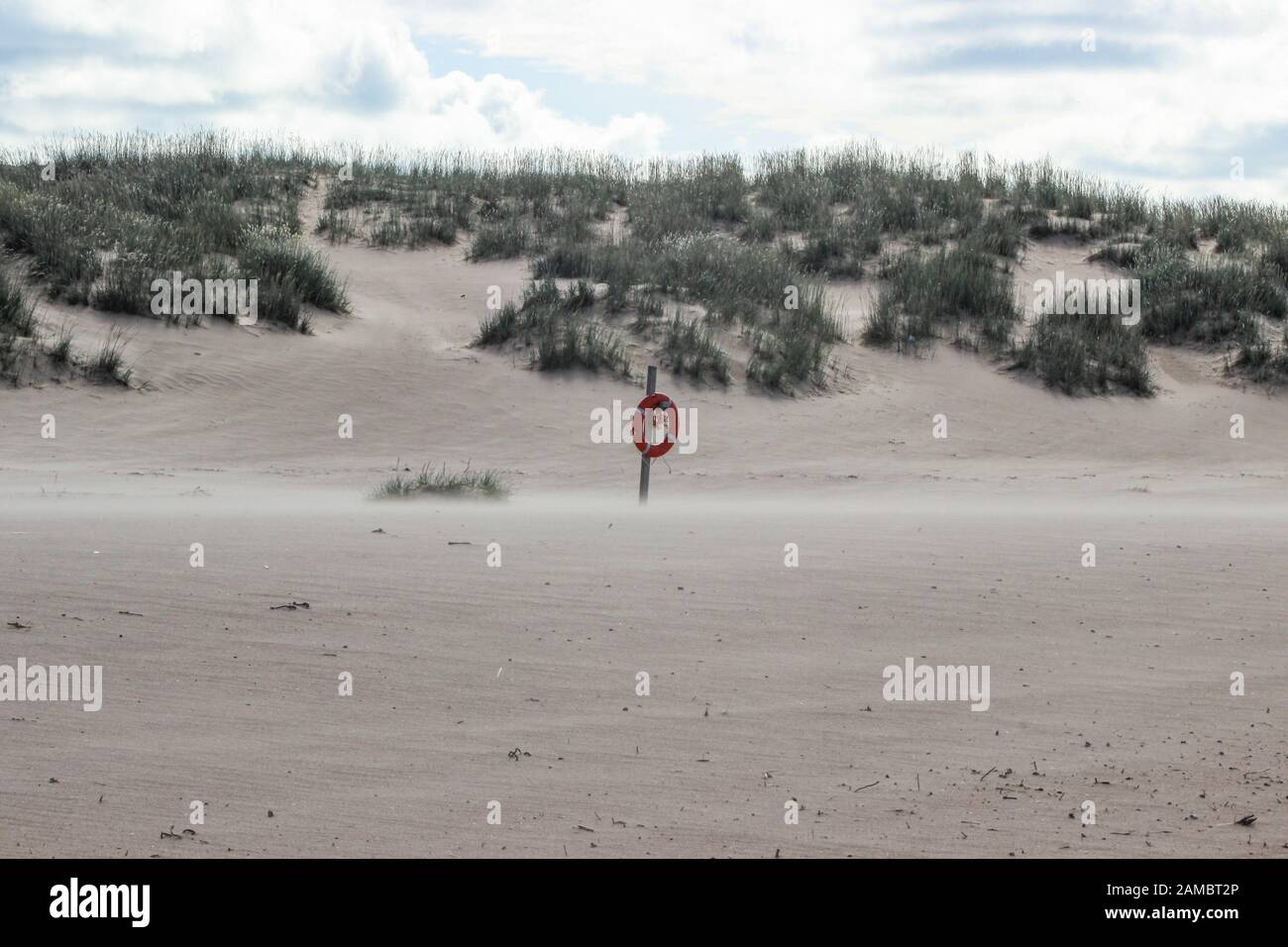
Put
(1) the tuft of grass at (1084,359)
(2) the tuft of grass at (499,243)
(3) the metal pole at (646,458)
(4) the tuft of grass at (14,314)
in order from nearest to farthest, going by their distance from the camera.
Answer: (3) the metal pole at (646,458) → (4) the tuft of grass at (14,314) → (1) the tuft of grass at (1084,359) → (2) the tuft of grass at (499,243)

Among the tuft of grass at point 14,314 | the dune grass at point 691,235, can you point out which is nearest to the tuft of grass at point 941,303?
the dune grass at point 691,235

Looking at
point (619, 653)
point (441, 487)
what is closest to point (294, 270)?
point (441, 487)

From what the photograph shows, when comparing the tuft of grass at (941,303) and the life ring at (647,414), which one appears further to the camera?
the tuft of grass at (941,303)

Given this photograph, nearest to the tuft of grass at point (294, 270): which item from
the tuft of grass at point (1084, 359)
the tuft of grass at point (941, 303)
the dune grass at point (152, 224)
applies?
the dune grass at point (152, 224)

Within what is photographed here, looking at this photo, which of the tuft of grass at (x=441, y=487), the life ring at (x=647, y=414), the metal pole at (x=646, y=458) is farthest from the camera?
the tuft of grass at (x=441, y=487)

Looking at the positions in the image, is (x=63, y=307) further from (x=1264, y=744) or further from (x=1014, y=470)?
(x=1264, y=744)

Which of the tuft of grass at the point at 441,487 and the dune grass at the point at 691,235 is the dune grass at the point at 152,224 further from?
the tuft of grass at the point at 441,487

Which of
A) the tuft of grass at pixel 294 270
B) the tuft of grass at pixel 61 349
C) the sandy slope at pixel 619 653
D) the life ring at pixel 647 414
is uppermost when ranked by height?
the tuft of grass at pixel 294 270

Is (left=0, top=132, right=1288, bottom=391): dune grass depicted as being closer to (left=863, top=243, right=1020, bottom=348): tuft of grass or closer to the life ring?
(left=863, top=243, right=1020, bottom=348): tuft of grass

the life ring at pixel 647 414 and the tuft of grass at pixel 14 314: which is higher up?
the tuft of grass at pixel 14 314

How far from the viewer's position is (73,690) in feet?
20.7

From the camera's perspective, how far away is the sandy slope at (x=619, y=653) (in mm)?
5039

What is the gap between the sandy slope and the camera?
5.04 metres

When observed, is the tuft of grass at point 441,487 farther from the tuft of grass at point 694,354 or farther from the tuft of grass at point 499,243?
the tuft of grass at point 499,243
